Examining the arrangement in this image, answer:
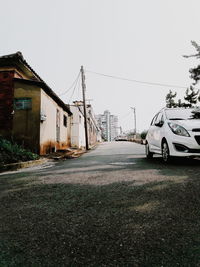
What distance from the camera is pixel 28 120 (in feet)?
36.1

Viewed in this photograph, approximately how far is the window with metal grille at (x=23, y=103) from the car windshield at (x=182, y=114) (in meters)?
7.62

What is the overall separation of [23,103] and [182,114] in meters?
8.40

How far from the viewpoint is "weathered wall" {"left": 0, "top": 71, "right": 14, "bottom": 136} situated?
10.9 metres

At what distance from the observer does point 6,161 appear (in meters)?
6.92

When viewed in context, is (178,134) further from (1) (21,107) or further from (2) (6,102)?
(2) (6,102)

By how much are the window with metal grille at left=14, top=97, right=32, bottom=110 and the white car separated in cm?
727

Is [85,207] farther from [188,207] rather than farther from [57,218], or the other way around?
[188,207]

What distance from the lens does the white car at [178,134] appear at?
5168 millimetres

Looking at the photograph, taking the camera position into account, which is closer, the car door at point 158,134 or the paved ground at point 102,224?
the paved ground at point 102,224

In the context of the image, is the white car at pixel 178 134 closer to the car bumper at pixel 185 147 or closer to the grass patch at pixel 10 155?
the car bumper at pixel 185 147

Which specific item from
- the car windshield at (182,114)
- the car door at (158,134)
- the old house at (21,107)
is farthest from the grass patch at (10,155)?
the car windshield at (182,114)

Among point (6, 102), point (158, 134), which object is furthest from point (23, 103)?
point (158, 134)

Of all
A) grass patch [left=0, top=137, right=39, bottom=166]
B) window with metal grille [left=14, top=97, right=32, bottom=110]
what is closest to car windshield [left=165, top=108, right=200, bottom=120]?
grass patch [left=0, top=137, right=39, bottom=166]

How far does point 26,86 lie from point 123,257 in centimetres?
1125
